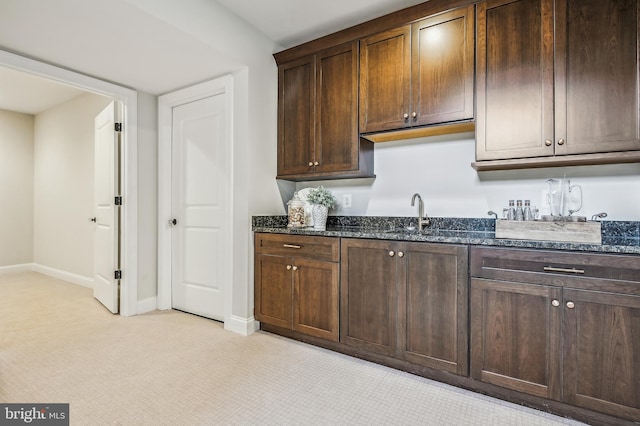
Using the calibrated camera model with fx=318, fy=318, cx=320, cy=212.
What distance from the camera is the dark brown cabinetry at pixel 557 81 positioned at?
1.70 meters

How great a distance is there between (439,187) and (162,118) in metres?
2.79

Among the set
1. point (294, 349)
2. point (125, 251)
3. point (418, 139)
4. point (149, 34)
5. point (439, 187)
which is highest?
point (149, 34)

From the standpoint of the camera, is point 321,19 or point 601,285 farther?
point 321,19

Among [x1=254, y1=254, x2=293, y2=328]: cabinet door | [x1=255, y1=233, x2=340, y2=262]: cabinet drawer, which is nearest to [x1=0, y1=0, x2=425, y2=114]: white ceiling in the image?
[x1=255, y1=233, x2=340, y2=262]: cabinet drawer

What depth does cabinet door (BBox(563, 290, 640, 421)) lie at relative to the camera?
1461mm

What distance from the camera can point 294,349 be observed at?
2398mm

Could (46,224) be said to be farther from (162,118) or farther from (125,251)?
(162,118)

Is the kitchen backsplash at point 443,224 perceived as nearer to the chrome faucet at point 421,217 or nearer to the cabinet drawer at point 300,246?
the chrome faucet at point 421,217

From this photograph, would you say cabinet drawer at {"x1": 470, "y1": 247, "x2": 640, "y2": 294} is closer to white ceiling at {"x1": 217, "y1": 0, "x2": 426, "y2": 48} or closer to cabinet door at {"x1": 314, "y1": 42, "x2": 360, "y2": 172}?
A: cabinet door at {"x1": 314, "y1": 42, "x2": 360, "y2": 172}

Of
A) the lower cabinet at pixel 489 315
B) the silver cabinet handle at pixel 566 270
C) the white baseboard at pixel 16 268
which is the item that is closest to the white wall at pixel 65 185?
the white baseboard at pixel 16 268

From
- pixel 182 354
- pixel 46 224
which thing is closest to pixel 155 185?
pixel 182 354

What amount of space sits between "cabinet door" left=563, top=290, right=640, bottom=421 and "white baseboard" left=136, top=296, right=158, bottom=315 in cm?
340

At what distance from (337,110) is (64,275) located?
4.61 metres

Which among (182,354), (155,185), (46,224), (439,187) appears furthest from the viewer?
(46,224)
